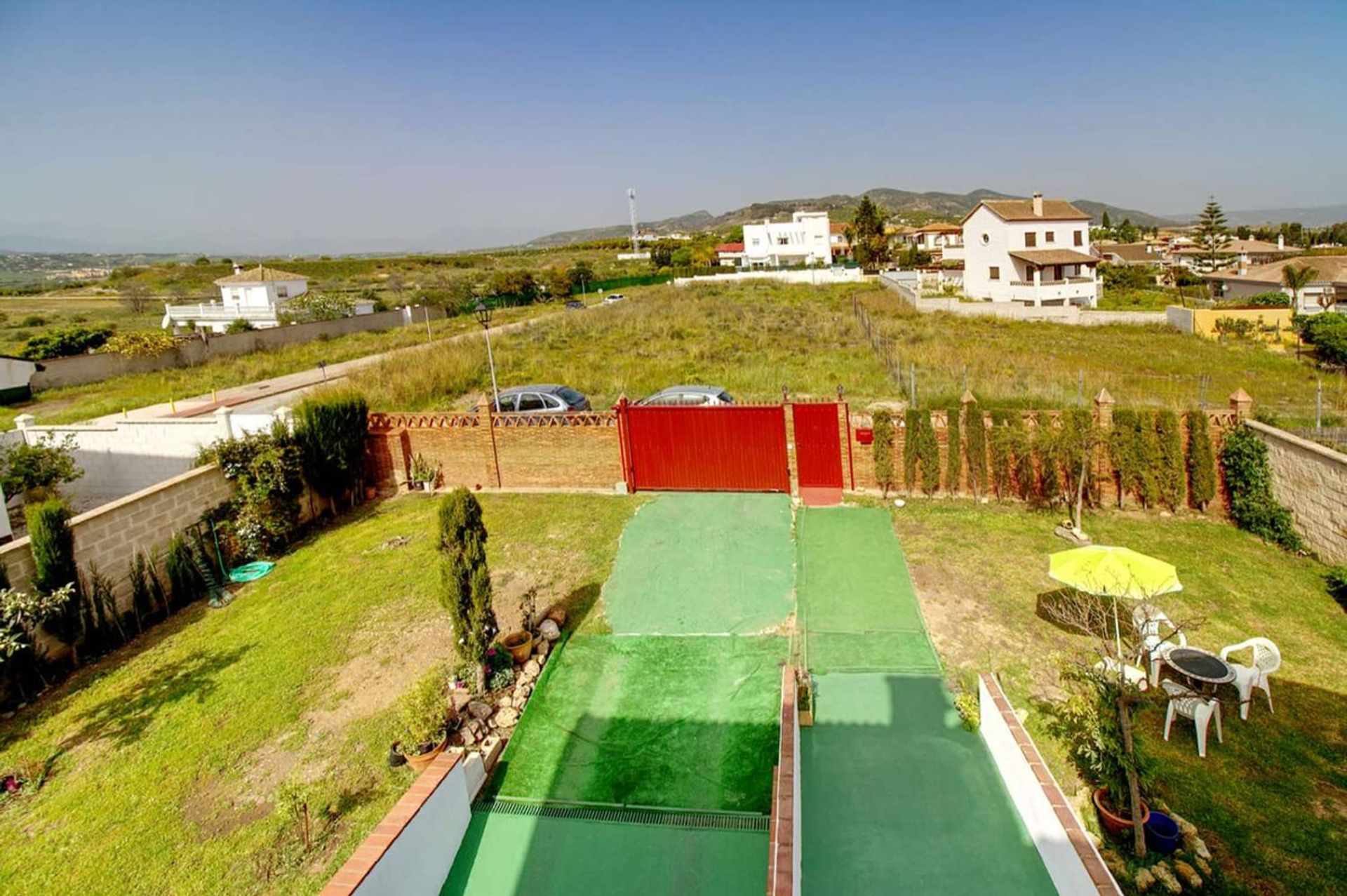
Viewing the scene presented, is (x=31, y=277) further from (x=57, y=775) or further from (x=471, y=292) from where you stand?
(x=57, y=775)

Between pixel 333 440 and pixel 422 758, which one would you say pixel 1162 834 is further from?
pixel 333 440

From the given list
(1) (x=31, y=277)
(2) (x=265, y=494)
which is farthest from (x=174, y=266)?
(2) (x=265, y=494)

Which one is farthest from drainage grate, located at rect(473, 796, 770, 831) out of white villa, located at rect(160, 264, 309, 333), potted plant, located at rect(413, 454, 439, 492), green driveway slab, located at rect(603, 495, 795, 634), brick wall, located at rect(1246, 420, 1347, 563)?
white villa, located at rect(160, 264, 309, 333)

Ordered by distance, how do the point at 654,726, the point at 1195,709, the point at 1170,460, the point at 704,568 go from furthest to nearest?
the point at 1170,460 → the point at 704,568 → the point at 654,726 → the point at 1195,709

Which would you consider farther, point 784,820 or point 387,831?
point 387,831

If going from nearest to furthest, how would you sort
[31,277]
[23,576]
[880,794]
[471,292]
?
[880,794], [23,576], [471,292], [31,277]

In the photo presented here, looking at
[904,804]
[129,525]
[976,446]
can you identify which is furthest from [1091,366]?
[129,525]
